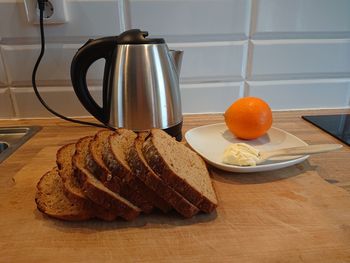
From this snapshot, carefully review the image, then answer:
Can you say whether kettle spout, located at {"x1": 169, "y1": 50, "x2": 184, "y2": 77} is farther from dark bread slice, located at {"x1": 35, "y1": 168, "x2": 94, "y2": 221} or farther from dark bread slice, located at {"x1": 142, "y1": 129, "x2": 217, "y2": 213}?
dark bread slice, located at {"x1": 35, "y1": 168, "x2": 94, "y2": 221}

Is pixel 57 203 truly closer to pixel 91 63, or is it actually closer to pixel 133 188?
pixel 133 188

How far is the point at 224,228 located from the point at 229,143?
0.94 ft

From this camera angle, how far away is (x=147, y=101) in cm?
58

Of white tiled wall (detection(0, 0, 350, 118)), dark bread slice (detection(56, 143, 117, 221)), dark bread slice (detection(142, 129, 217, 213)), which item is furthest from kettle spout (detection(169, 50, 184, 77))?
dark bread slice (detection(56, 143, 117, 221))

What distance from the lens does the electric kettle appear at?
1.84ft

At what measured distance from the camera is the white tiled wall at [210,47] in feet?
2.39

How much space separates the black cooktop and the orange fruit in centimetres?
21

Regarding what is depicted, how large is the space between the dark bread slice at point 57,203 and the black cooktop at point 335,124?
2.05ft

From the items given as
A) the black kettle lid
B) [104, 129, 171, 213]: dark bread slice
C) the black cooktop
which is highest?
the black kettle lid

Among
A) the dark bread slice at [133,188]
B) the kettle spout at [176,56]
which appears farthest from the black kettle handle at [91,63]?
the dark bread slice at [133,188]

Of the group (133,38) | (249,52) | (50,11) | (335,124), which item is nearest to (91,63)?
(133,38)

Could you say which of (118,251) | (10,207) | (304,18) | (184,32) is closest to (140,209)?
(118,251)

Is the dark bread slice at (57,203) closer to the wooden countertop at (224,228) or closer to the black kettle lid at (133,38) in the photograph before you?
the wooden countertop at (224,228)

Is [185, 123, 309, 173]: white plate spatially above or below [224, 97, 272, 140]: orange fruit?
below
